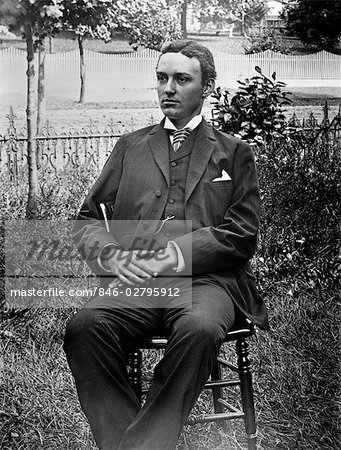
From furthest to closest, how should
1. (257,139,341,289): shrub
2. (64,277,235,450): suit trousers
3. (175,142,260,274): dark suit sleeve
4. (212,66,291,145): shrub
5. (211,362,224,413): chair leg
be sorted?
(257,139,341,289): shrub, (212,66,291,145): shrub, (211,362,224,413): chair leg, (175,142,260,274): dark suit sleeve, (64,277,235,450): suit trousers

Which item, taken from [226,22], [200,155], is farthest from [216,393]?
[226,22]

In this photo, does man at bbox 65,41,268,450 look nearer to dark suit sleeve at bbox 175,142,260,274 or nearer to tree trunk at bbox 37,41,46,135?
dark suit sleeve at bbox 175,142,260,274

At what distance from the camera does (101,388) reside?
9.07 feet

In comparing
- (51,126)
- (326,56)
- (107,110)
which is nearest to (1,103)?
(51,126)

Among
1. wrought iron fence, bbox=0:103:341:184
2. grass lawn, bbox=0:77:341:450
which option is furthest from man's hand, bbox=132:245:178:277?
wrought iron fence, bbox=0:103:341:184

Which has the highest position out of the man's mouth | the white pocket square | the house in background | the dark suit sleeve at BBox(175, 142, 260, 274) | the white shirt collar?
the house in background

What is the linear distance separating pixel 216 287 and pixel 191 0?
1662 mm

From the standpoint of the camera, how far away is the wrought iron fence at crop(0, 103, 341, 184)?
409 centimetres

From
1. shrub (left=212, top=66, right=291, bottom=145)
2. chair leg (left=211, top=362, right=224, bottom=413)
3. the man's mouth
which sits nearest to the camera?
the man's mouth

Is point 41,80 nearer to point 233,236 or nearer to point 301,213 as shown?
point 233,236

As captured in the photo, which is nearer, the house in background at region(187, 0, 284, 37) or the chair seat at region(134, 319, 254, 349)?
the chair seat at region(134, 319, 254, 349)

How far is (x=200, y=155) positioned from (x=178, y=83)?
0.31 meters

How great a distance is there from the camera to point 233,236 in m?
3.00

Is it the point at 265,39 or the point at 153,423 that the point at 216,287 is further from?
the point at 265,39
